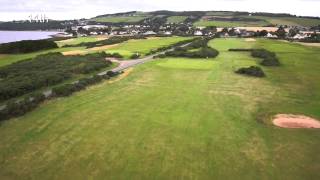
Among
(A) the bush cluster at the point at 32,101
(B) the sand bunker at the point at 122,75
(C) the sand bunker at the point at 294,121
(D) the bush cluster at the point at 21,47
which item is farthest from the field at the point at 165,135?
(D) the bush cluster at the point at 21,47

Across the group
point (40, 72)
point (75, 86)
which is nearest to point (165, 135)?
point (75, 86)

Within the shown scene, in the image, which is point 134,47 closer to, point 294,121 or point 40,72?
point 40,72

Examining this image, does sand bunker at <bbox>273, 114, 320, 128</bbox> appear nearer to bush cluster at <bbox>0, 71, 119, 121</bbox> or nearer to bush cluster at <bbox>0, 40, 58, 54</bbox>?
bush cluster at <bbox>0, 71, 119, 121</bbox>

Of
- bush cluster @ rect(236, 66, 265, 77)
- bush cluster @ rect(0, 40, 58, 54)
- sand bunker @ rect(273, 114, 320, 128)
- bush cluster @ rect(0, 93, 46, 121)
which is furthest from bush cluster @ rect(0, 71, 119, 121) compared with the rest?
bush cluster @ rect(0, 40, 58, 54)

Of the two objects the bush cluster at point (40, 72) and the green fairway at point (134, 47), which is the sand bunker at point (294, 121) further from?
the green fairway at point (134, 47)

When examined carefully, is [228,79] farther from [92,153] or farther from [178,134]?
[92,153]

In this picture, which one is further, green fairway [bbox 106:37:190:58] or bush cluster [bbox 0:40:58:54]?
bush cluster [bbox 0:40:58:54]

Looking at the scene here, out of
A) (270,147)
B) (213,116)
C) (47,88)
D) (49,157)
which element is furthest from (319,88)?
(49,157)
